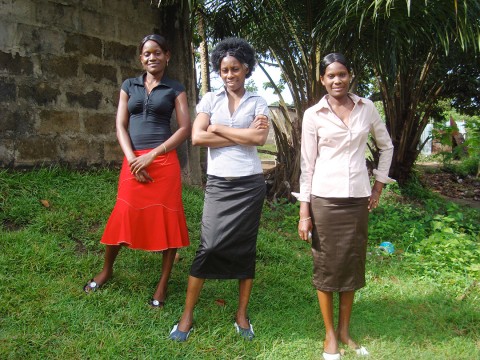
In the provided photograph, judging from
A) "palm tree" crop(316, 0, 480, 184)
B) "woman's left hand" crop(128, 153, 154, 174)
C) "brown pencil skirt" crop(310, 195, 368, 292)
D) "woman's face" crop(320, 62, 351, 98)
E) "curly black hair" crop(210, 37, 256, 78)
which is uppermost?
"palm tree" crop(316, 0, 480, 184)

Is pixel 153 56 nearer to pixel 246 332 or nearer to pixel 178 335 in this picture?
pixel 178 335

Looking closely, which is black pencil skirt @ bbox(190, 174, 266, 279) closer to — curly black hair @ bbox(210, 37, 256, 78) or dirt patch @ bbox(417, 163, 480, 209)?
curly black hair @ bbox(210, 37, 256, 78)

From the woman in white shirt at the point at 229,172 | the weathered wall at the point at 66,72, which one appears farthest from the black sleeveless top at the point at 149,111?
the weathered wall at the point at 66,72

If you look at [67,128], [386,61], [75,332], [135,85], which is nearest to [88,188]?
[67,128]

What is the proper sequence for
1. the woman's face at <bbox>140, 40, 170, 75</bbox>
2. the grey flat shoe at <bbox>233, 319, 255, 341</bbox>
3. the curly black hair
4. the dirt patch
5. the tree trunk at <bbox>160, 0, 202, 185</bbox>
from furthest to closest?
the dirt patch → the tree trunk at <bbox>160, 0, 202, 185</bbox> → the woman's face at <bbox>140, 40, 170, 75</bbox> → the grey flat shoe at <bbox>233, 319, 255, 341</bbox> → the curly black hair

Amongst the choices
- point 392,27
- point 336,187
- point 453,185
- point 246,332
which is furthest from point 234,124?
point 453,185

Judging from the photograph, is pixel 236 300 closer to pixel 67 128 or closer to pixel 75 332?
pixel 75 332

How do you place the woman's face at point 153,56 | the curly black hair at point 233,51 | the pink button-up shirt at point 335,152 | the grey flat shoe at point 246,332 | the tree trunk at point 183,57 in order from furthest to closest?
the tree trunk at point 183,57 < the woman's face at point 153,56 < the grey flat shoe at point 246,332 < the curly black hair at point 233,51 < the pink button-up shirt at point 335,152

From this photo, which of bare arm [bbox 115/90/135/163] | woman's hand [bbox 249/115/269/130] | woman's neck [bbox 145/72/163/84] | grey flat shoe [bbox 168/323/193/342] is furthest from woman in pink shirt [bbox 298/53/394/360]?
bare arm [bbox 115/90/135/163]

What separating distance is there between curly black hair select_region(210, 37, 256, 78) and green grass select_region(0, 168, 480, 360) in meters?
1.64

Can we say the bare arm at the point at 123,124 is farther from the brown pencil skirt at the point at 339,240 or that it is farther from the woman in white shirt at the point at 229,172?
the brown pencil skirt at the point at 339,240

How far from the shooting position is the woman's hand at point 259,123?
106 inches

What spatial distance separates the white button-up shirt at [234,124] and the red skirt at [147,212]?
15.4 inches

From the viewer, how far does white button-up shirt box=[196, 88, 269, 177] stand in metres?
2.74
